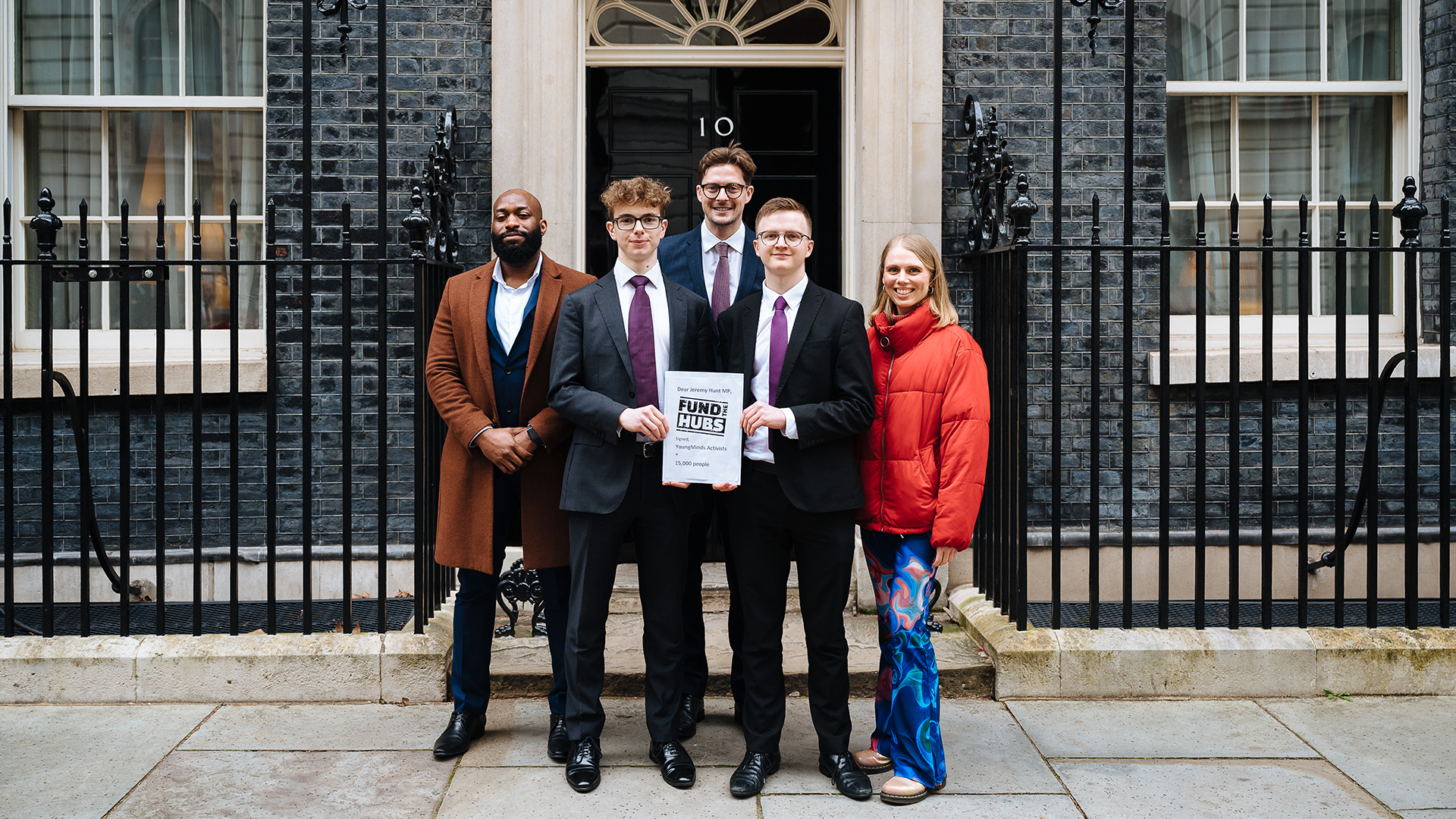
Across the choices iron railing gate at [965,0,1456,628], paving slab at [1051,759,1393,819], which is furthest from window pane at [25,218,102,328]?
paving slab at [1051,759,1393,819]

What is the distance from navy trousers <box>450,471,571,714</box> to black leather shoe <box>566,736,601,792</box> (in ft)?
0.94

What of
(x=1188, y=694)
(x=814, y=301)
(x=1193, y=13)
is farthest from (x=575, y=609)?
(x=1193, y=13)

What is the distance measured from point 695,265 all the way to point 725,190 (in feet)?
1.04

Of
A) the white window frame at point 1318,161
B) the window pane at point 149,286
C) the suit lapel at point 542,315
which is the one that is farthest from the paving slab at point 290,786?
the white window frame at point 1318,161

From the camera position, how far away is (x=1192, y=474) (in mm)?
5980

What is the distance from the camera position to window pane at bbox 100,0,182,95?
6133 mm

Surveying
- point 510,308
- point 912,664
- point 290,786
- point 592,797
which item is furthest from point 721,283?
point 290,786

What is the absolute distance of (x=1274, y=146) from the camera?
6.41m

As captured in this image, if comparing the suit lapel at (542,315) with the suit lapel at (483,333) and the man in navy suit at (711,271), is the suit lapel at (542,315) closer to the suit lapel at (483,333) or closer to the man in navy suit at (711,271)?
the suit lapel at (483,333)

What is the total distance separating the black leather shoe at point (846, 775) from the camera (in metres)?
3.66

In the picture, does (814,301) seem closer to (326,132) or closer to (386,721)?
(386,721)

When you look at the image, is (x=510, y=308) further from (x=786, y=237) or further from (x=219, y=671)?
(x=219, y=671)

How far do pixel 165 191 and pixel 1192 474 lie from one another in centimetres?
570

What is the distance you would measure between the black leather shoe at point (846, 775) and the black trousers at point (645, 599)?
20.9 inches
